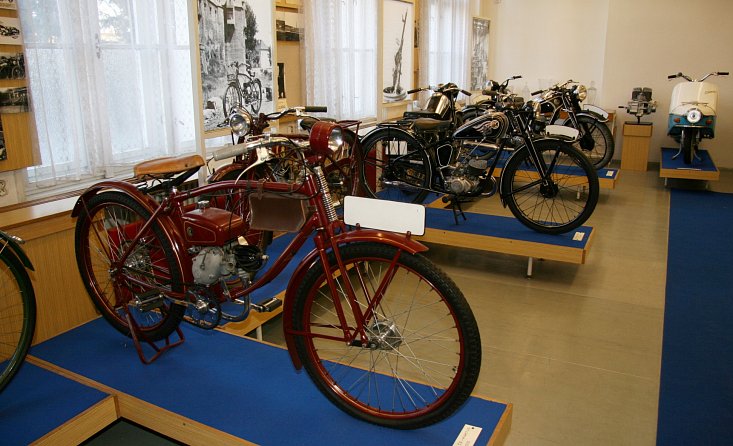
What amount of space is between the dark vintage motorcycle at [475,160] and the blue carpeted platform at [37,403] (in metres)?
2.70

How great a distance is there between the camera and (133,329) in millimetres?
2723

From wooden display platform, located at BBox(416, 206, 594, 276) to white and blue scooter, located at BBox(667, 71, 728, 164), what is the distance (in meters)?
3.67

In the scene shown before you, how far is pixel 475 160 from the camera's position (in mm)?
4645

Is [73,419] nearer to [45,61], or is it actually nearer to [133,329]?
[133,329]

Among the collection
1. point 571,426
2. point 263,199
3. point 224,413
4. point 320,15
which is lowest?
point 571,426

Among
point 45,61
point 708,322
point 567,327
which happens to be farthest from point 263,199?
point 708,322

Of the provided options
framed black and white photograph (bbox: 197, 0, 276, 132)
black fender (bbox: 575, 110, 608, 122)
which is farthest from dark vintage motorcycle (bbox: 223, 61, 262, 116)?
black fender (bbox: 575, 110, 608, 122)

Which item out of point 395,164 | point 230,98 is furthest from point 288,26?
point 395,164

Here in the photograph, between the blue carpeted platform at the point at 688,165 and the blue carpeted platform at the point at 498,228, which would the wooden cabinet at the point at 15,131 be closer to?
the blue carpeted platform at the point at 498,228

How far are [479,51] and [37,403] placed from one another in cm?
Result: 865

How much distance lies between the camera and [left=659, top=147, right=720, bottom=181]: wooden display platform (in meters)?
6.93

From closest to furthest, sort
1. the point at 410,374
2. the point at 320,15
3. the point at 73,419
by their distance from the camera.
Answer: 1. the point at 73,419
2. the point at 410,374
3. the point at 320,15

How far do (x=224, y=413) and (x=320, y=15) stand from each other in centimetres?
401

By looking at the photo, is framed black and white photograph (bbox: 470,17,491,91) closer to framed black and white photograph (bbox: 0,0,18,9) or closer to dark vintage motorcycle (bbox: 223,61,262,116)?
dark vintage motorcycle (bbox: 223,61,262,116)
